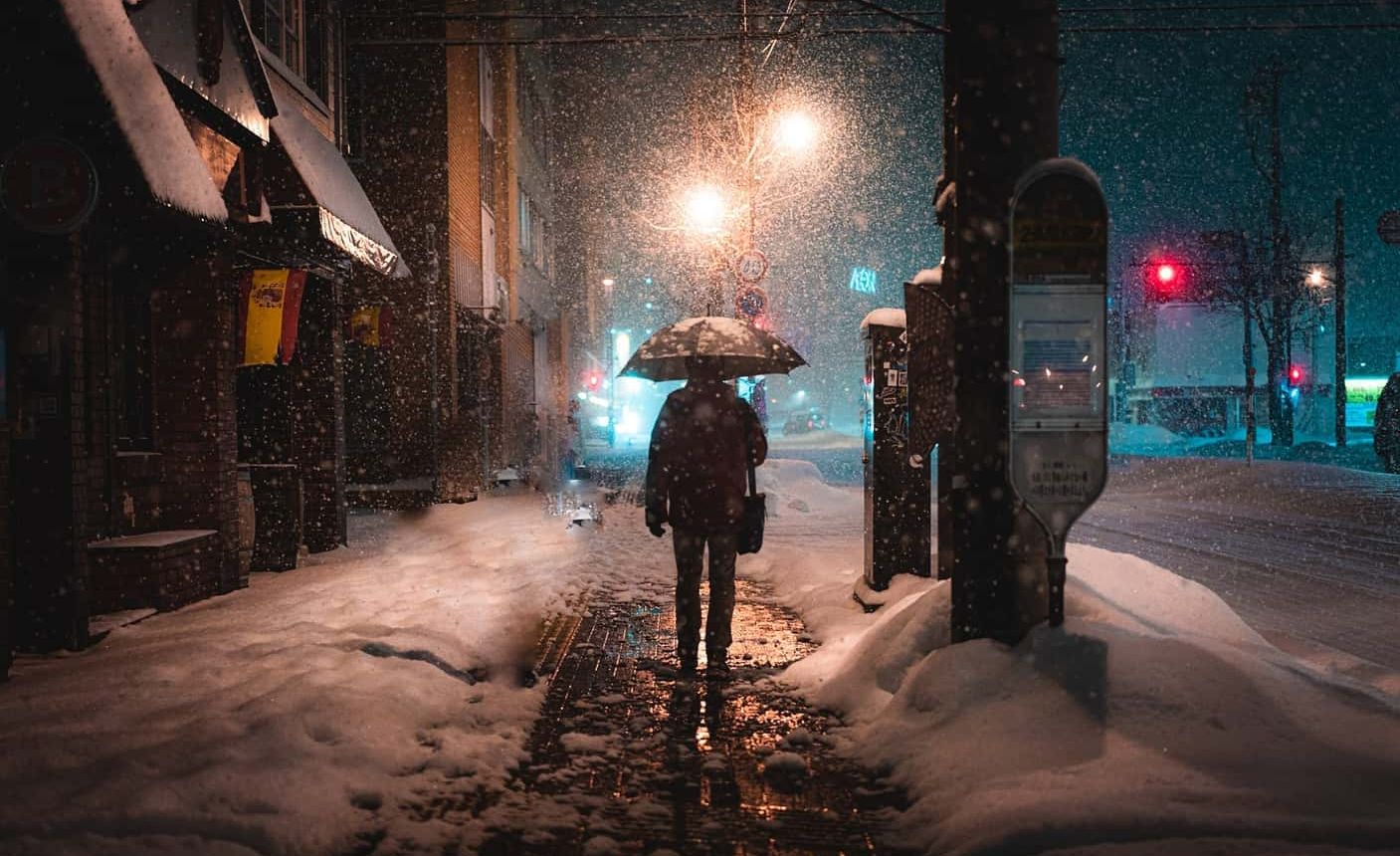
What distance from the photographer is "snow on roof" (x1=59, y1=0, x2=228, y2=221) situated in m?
7.10

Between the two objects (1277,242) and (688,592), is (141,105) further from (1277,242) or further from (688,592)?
(1277,242)

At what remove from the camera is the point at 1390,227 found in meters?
23.2

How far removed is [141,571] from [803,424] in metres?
61.5

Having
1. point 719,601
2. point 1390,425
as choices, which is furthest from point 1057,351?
point 1390,425

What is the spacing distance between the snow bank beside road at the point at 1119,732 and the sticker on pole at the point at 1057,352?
0.74 m

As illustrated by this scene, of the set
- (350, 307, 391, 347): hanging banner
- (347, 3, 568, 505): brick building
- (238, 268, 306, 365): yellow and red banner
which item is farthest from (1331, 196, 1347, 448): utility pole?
(238, 268, 306, 365): yellow and red banner

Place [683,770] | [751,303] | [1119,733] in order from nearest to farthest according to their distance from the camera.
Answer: [1119,733] → [683,770] → [751,303]

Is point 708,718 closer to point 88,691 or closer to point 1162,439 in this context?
point 88,691

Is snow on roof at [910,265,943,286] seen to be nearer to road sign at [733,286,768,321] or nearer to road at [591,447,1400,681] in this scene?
road at [591,447,1400,681]

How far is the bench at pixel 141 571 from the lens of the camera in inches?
320

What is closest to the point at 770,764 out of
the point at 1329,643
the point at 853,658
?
the point at 853,658

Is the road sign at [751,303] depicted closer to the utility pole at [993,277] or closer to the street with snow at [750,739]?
the street with snow at [750,739]

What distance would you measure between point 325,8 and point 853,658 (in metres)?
13.0

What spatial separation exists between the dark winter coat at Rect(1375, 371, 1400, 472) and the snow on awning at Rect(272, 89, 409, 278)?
25558 mm
